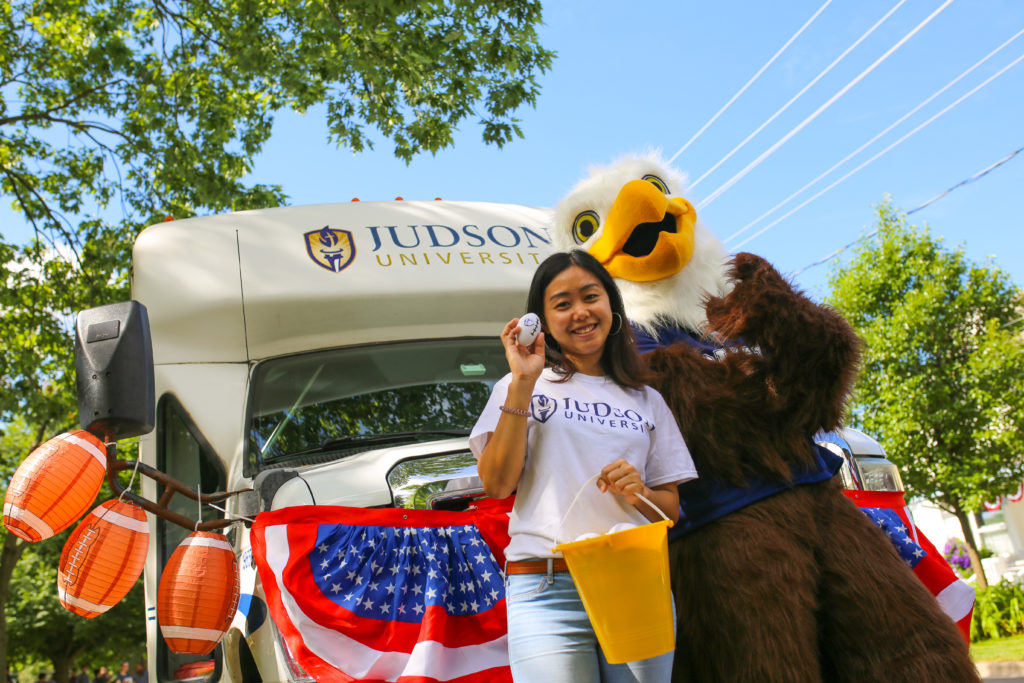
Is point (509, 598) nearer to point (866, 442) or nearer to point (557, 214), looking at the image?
point (557, 214)

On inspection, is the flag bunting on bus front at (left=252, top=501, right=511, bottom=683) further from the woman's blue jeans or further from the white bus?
the white bus

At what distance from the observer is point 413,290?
457cm

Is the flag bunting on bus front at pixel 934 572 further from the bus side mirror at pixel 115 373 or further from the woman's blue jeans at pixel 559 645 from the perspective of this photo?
the bus side mirror at pixel 115 373

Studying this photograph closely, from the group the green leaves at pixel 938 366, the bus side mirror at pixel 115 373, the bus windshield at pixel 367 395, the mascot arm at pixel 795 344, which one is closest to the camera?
the mascot arm at pixel 795 344

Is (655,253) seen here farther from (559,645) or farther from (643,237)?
(559,645)

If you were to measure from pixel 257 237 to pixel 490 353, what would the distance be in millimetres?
1380

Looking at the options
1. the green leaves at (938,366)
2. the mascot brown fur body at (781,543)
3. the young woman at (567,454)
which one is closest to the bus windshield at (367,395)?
the young woman at (567,454)

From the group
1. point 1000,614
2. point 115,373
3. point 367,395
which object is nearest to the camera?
point 115,373

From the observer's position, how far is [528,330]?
7.50 ft

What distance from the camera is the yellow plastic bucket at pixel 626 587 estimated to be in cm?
193

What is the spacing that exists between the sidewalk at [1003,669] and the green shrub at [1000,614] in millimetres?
2915

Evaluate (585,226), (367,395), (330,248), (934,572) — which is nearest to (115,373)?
(367,395)

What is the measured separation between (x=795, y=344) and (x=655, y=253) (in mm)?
678

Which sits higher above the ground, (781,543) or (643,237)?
(643,237)
